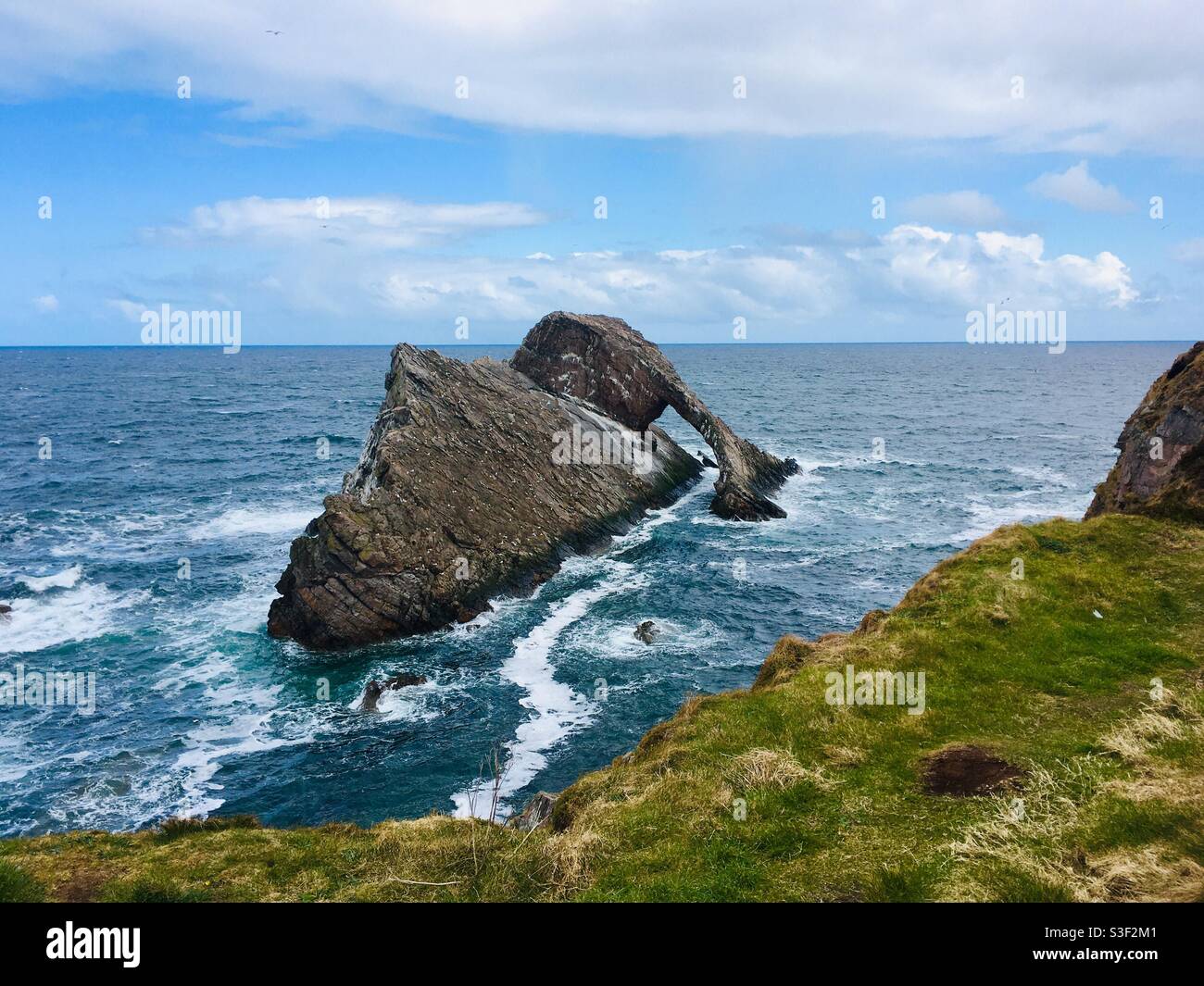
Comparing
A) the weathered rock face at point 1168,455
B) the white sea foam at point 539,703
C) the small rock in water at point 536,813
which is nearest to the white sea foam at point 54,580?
the white sea foam at point 539,703

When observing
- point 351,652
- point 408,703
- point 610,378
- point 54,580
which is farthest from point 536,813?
point 610,378

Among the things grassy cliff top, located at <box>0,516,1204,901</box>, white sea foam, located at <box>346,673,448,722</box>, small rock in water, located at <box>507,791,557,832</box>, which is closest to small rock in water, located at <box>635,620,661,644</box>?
white sea foam, located at <box>346,673,448,722</box>

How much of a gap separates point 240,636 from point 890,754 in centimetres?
3220

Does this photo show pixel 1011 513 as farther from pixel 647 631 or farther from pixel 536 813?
pixel 536 813

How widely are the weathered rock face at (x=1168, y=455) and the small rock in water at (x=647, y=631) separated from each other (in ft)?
64.9

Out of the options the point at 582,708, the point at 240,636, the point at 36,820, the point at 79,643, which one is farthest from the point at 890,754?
the point at 79,643

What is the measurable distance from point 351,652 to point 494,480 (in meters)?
15.0

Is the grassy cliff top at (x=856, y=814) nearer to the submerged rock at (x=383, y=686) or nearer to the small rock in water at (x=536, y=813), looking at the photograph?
the small rock in water at (x=536, y=813)

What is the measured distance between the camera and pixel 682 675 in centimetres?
3294

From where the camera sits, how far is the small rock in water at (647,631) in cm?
3669

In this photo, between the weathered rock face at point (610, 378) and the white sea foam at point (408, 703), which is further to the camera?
the weathered rock face at point (610, 378)

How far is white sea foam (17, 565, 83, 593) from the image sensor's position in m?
42.9

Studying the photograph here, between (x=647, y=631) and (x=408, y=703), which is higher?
(x=647, y=631)

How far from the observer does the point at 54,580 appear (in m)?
43.8
